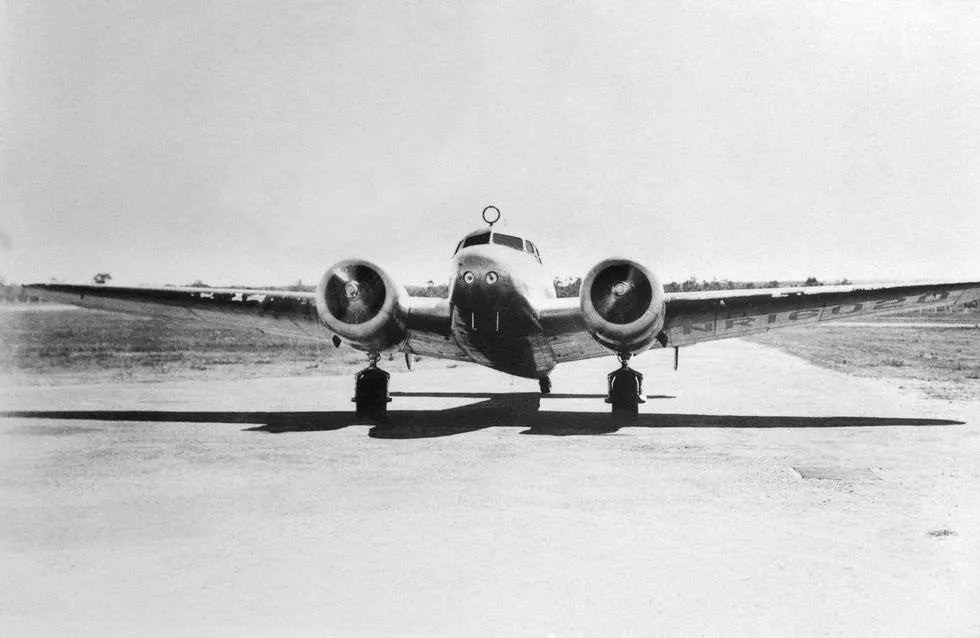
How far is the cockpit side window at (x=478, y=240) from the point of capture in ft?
44.7

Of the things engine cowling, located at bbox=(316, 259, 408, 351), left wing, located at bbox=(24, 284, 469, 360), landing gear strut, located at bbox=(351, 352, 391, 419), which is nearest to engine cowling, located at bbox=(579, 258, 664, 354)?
left wing, located at bbox=(24, 284, 469, 360)

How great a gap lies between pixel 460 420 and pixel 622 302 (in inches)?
141

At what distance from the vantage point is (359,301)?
12.2 metres

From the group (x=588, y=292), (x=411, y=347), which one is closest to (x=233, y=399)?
(x=411, y=347)

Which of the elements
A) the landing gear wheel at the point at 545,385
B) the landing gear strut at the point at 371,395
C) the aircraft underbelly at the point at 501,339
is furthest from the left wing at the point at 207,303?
the landing gear wheel at the point at 545,385

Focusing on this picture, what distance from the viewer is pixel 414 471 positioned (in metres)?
8.67

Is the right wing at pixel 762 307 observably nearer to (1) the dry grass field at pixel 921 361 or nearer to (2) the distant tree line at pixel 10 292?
(1) the dry grass field at pixel 921 361

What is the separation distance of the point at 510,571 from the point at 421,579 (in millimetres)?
606

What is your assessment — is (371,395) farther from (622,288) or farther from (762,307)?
(762,307)

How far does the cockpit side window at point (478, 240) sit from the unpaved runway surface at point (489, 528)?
321cm

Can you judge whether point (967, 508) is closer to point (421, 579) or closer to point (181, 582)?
point (421, 579)

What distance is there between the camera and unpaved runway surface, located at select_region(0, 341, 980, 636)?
4.80m

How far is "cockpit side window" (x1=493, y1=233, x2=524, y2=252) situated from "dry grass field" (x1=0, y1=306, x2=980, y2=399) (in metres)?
8.18

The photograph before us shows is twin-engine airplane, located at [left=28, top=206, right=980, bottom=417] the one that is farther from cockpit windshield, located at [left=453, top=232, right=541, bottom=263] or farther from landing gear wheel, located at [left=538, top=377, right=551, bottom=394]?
landing gear wheel, located at [left=538, top=377, right=551, bottom=394]
